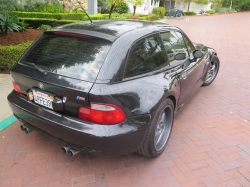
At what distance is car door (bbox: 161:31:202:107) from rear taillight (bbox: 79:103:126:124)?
1.21 metres

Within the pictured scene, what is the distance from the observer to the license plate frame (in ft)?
6.86

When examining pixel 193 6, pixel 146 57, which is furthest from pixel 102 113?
pixel 193 6

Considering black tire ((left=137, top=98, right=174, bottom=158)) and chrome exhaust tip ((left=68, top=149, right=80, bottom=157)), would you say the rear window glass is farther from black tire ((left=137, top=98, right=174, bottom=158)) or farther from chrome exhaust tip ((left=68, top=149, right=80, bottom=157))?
black tire ((left=137, top=98, right=174, bottom=158))

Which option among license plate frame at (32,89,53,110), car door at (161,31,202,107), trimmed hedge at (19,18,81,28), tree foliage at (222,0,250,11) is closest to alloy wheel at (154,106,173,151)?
car door at (161,31,202,107)

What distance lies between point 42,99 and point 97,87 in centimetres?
71

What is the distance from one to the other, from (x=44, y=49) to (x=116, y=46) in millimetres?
961

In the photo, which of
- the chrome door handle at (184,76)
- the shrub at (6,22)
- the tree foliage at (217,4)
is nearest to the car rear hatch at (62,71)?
the chrome door handle at (184,76)

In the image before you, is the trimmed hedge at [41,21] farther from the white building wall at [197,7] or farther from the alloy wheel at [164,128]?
the white building wall at [197,7]

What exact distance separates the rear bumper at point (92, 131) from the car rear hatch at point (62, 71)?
10cm

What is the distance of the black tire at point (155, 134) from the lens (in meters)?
2.24

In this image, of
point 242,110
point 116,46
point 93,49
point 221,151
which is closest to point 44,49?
point 93,49

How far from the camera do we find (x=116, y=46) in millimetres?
2059

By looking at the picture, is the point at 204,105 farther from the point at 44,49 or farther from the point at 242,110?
the point at 44,49

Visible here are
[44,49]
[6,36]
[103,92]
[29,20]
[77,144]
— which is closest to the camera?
[103,92]
